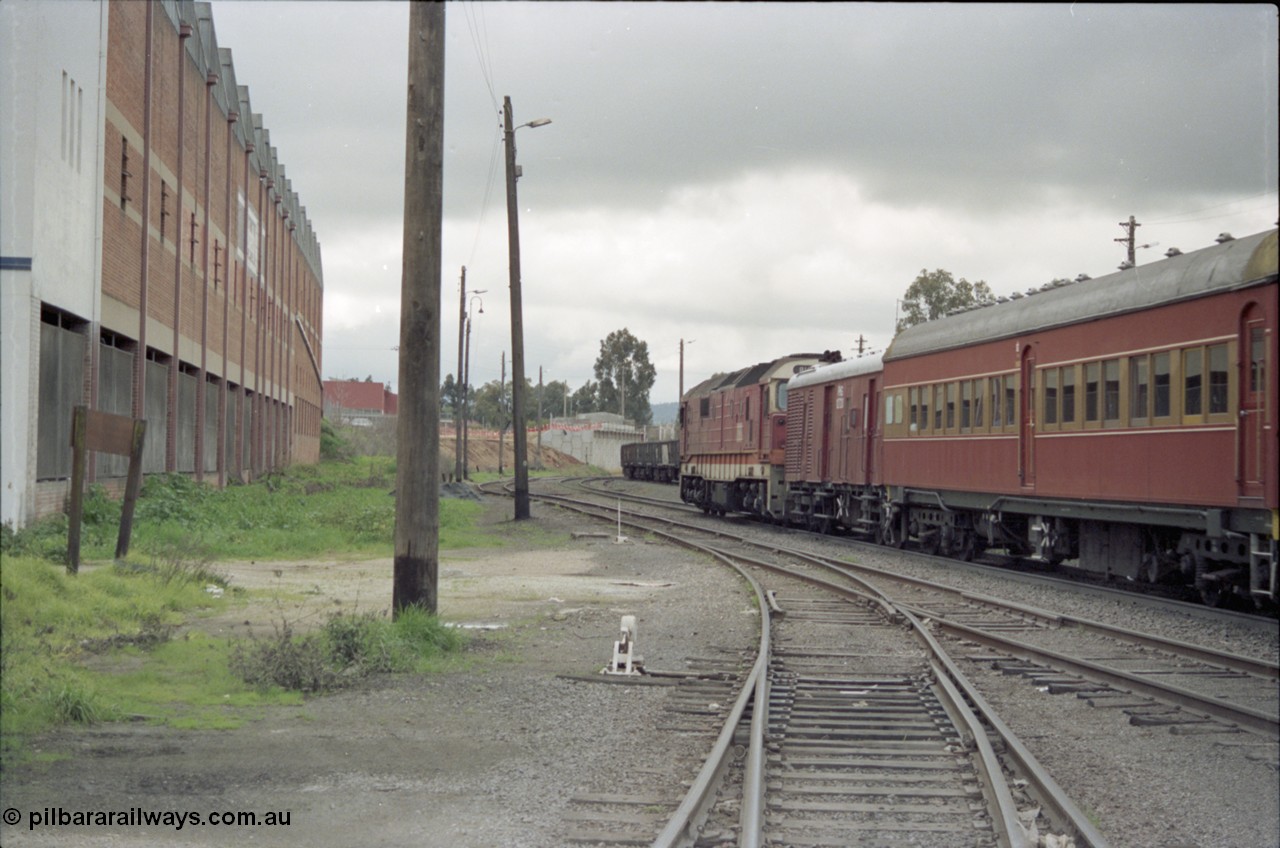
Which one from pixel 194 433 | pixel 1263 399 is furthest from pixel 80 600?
pixel 194 433

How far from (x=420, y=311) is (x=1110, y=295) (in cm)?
876

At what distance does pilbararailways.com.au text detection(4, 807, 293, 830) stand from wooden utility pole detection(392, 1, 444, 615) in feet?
15.8

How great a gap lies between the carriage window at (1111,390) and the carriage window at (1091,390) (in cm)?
17

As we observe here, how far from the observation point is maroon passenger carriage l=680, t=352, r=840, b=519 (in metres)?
28.6

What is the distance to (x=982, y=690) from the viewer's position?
30.0 ft

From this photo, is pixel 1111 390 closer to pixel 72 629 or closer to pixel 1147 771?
pixel 1147 771

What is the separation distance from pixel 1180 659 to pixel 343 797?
24.6 feet

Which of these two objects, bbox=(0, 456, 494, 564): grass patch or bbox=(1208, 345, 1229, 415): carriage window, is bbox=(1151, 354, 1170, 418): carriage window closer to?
bbox=(1208, 345, 1229, 415): carriage window

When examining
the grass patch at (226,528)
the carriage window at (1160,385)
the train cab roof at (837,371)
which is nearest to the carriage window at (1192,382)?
the carriage window at (1160,385)

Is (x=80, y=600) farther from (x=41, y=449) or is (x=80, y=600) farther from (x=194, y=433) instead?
(x=194, y=433)

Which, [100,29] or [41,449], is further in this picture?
[100,29]

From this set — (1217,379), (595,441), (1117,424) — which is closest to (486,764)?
(1217,379)

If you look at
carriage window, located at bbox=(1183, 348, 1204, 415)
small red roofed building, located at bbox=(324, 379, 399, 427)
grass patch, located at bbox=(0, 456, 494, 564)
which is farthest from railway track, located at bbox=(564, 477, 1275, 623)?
small red roofed building, located at bbox=(324, 379, 399, 427)

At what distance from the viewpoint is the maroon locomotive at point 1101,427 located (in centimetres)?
1170
